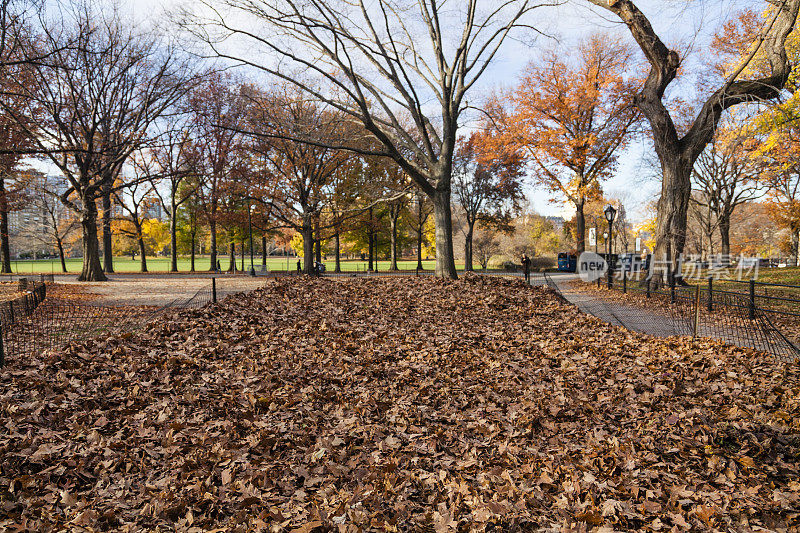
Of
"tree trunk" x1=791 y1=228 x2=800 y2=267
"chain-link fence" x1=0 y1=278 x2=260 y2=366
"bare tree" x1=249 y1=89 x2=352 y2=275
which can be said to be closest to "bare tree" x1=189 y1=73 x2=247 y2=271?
"bare tree" x1=249 y1=89 x2=352 y2=275

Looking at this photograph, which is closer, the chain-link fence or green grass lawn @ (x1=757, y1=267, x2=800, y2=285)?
the chain-link fence

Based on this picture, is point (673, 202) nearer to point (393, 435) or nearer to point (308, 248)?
point (393, 435)

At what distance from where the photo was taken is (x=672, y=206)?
15555 millimetres

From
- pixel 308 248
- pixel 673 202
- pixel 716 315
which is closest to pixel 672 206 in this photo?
pixel 673 202

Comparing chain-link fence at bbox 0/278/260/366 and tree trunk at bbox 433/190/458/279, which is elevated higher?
tree trunk at bbox 433/190/458/279

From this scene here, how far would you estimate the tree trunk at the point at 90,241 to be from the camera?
22.7 metres

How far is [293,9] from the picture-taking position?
42.5 ft

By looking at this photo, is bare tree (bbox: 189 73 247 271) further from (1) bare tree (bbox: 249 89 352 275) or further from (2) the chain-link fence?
(2) the chain-link fence

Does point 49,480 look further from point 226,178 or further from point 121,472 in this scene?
point 226,178

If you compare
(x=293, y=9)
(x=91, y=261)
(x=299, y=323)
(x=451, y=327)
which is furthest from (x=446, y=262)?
(x=91, y=261)

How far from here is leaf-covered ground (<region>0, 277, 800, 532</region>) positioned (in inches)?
125

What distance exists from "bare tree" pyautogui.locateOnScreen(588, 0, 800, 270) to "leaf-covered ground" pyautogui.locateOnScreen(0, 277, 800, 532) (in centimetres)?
973

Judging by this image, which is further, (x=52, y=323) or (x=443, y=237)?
(x=443, y=237)

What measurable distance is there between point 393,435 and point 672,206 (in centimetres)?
1528
